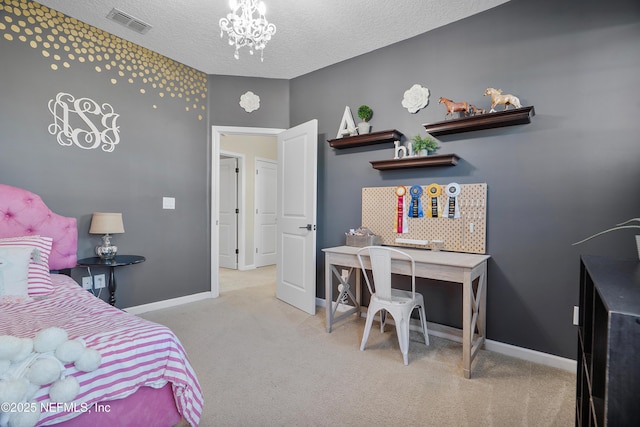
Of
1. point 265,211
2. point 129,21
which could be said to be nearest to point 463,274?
point 129,21

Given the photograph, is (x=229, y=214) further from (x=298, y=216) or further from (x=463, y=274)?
(x=463, y=274)

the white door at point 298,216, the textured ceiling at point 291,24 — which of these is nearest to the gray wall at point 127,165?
the textured ceiling at point 291,24

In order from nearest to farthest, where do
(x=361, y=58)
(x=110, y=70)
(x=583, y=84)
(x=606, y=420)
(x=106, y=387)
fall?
(x=606, y=420), (x=106, y=387), (x=583, y=84), (x=110, y=70), (x=361, y=58)

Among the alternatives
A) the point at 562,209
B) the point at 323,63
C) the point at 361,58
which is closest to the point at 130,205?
the point at 323,63

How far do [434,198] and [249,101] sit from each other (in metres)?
2.50

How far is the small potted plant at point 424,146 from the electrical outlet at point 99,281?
125 inches

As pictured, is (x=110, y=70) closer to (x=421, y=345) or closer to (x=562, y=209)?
(x=421, y=345)

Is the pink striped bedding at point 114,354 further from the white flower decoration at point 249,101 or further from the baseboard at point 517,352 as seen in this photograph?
the white flower decoration at point 249,101

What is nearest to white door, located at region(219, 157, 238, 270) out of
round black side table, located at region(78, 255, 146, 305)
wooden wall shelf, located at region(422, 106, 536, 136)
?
round black side table, located at region(78, 255, 146, 305)

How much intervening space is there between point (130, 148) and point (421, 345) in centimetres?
333

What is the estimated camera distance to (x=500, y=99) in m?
2.27

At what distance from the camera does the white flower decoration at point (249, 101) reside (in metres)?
3.76

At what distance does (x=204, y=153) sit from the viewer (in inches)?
146

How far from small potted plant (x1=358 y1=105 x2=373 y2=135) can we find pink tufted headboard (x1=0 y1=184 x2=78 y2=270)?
8.90ft
